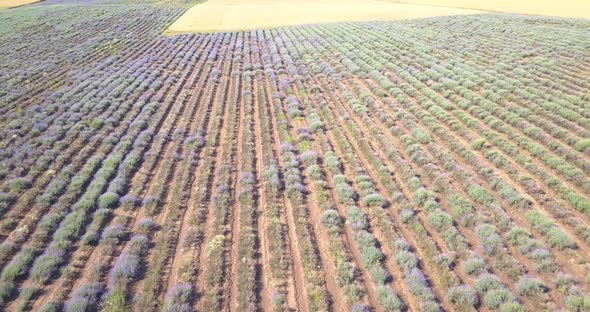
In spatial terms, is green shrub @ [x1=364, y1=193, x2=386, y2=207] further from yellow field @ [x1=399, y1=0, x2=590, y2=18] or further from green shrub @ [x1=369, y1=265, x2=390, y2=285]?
yellow field @ [x1=399, y1=0, x2=590, y2=18]

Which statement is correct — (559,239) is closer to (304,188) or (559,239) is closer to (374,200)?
(374,200)

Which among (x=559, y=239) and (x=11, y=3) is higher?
(x=11, y=3)

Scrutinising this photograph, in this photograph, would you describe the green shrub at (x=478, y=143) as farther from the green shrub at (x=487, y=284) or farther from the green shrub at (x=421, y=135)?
the green shrub at (x=487, y=284)

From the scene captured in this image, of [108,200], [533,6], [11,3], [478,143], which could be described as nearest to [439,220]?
[478,143]

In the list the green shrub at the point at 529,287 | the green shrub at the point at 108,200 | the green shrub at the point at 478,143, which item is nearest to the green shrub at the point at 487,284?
the green shrub at the point at 529,287

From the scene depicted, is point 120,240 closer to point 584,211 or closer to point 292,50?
point 584,211
